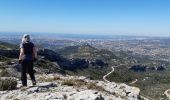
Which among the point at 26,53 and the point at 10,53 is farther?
the point at 10,53

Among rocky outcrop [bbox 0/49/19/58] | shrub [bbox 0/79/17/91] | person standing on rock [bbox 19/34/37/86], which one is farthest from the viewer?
rocky outcrop [bbox 0/49/19/58]

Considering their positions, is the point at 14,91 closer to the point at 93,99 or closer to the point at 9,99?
the point at 9,99

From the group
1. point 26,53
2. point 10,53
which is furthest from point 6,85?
point 10,53

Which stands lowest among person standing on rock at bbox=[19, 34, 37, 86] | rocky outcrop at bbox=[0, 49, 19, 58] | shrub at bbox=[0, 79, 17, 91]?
rocky outcrop at bbox=[0, 49, 19, 58]

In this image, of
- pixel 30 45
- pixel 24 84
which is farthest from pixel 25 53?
pixel 24 84

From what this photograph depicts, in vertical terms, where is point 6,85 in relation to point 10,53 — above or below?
above

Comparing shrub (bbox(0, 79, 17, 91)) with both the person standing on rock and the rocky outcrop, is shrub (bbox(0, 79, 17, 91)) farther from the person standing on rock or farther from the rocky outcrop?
the rocky outcrop

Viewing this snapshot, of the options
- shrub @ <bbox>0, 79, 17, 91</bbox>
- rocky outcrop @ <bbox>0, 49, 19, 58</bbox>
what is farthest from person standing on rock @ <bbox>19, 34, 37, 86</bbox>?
rocky outcrop @ <bbox>0, 49, 19, 58</bbox>

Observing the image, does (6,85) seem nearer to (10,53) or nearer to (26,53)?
(26,53)

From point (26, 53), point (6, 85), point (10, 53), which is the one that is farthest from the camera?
point (10, 53)

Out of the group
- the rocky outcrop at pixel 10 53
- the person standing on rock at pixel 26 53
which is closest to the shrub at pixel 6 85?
the person standing on rock at pixel 26 53

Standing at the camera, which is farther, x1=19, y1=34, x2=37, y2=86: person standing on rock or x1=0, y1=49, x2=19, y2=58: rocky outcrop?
x1=0, y1=49, x2=19, y2=58: rocky outcrop
